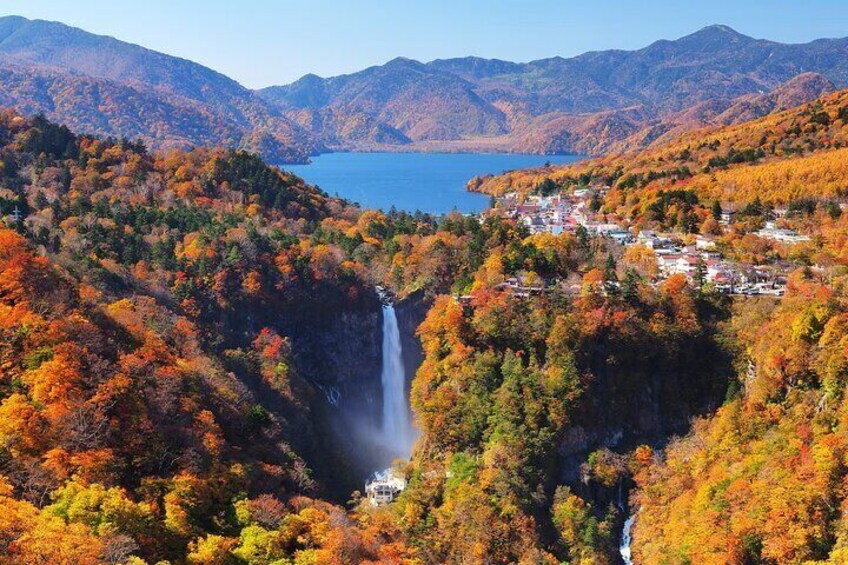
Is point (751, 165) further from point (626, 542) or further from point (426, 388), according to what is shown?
point (626, 542)

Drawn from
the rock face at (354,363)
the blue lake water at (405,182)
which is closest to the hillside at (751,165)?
the rock face at (354,363)

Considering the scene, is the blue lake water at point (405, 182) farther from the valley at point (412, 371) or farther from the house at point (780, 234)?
the house at point (780, 234)

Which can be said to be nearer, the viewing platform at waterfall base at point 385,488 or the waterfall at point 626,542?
the waterfall at point 626,542

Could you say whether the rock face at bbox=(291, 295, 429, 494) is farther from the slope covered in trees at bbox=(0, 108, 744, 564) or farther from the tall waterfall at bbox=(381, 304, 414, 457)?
the slope covered in trees at bbox=(0, 108, 744, 564)

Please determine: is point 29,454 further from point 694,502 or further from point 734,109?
point 734,109

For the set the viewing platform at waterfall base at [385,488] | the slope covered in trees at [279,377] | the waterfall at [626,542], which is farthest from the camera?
the viewing platform at waterfall base at [385,488]

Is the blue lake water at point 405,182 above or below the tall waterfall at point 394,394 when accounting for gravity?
above
